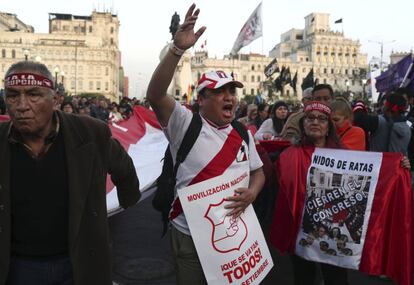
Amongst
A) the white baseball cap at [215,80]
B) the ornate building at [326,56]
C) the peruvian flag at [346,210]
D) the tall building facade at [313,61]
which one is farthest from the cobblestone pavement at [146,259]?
the ornate building at [326,56]

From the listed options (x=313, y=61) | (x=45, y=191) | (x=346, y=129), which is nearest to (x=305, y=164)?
(x=346, y=129)

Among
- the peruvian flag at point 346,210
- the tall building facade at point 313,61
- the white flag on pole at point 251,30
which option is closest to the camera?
the peruvian flag at point 346,210

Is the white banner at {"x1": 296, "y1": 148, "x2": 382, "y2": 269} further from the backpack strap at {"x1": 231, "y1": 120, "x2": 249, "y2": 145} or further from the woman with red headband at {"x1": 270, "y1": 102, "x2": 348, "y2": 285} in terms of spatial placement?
the backpack strap at {"x1": 231, "y1": 120, "x2": 249, "y2": 145}

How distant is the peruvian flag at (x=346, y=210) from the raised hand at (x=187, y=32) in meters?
1.56

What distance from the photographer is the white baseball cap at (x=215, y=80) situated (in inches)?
102

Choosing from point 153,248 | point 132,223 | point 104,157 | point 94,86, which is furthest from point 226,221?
point 94,86

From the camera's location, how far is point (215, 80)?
2.62 m

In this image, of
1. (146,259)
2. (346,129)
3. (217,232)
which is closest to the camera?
(217,232)

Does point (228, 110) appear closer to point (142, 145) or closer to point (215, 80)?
point (215, 80)

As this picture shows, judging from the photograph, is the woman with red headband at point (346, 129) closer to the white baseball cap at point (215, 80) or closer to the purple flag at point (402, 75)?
the white baseball cap at point (215, 80)

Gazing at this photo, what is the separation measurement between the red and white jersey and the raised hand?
0.38 m

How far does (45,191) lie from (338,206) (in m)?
2.31

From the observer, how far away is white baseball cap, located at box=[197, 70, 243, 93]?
2.60 meters

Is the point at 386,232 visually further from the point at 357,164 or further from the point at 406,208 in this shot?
the point at 357,164
